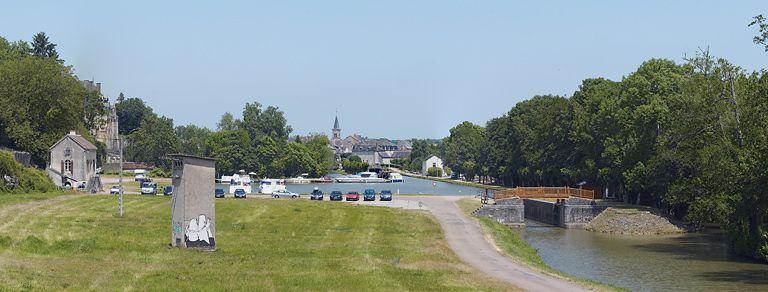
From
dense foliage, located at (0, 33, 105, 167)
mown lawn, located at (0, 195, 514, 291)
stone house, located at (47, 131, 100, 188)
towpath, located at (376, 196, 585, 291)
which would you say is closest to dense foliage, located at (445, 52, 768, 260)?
towpath, located at (376, 196, 585, 291)

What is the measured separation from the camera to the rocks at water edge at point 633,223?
81875 millimetres

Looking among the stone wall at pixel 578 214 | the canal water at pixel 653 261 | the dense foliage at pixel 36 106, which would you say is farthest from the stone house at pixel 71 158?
the stone wall at pixel 578 214

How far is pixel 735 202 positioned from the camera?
198 ft

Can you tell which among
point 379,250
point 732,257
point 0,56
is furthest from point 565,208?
point 0,56

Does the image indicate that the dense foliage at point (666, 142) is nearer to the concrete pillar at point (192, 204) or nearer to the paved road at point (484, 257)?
the paved road at point (484, 257)

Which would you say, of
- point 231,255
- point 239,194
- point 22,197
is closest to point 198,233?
point 231,255

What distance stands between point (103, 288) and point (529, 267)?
64.8ft

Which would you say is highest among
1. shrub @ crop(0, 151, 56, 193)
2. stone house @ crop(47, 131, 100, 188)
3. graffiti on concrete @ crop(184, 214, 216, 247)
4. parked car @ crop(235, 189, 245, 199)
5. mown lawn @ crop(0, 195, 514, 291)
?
stone house @ crop(47, 131, 100, 188)

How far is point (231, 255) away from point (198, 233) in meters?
2.14

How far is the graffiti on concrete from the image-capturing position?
42062 mm

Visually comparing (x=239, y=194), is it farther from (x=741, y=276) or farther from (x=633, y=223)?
(x=741, y=276)

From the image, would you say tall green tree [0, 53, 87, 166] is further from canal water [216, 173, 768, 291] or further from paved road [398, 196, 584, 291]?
canal water [216, 173, 768, 291]

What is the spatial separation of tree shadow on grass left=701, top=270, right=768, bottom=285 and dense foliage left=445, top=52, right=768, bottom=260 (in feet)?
12.3

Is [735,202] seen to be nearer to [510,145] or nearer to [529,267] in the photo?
[529,267]
